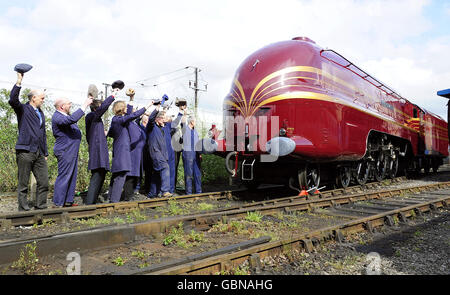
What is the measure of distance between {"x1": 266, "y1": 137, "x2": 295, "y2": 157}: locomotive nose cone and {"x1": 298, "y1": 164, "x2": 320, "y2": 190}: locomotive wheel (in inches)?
48.5

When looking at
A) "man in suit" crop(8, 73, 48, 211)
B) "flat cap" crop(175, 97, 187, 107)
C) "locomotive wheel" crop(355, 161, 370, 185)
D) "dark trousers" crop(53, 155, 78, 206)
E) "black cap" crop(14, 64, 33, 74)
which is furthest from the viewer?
"locomotive wheel" crop(355, 161, 370, 185)

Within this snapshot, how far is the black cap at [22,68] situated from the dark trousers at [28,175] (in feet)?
3.92

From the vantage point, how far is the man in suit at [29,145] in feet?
17.1

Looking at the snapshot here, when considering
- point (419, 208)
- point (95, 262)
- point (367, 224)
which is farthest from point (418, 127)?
point (95, 262)

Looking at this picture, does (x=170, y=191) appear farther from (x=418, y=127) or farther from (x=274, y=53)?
(x=418, y=127)

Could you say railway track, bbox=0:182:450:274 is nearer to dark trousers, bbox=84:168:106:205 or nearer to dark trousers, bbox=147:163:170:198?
dark trousers, bbox=84:168:106:205

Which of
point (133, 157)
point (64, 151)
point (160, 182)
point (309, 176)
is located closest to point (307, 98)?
point (309, 176)

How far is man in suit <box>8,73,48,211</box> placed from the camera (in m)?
5.21

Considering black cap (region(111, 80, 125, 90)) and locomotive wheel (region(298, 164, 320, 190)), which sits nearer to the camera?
black cap (region(111, 80, 125, 90))

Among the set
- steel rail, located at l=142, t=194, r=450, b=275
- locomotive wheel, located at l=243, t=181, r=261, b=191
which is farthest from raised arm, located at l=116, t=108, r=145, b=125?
steel rail, located at l=142, t=194, r=450, b=275

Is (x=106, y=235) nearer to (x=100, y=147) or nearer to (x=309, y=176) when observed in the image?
(x=100, y=147)

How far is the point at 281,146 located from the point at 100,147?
10.3 ft
